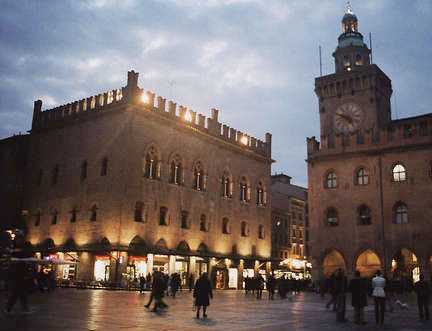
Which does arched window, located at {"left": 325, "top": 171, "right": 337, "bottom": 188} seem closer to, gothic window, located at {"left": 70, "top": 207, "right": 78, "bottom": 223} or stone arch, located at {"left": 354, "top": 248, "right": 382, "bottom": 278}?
stone arch, located at {"left": 354, "top": 248, "right": 382, "bottom": 278}

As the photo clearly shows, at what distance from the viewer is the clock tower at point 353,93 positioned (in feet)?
134

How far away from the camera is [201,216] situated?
36.2 m

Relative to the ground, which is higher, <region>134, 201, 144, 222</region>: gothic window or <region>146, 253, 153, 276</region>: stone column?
<region>134, 201, 144, 222</region>: gothic window

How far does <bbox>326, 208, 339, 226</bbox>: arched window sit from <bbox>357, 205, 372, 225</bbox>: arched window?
1878mm

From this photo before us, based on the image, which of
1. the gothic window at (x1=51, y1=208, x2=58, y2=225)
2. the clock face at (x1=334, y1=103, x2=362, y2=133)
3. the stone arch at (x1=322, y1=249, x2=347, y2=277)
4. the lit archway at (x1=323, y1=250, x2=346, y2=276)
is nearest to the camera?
the gothic window at (x1=51, y1=208, x2=58, y2=225)

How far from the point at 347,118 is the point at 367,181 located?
653 centimetres

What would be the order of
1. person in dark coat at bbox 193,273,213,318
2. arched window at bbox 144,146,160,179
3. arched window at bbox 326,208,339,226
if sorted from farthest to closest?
arched window at bbox 326,208,339,226
arched window at bbox 144,146,160,179
person in dark coat at bbox 193,273,213,318

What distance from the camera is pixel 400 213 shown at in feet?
119

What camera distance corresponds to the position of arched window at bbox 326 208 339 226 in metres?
39.0

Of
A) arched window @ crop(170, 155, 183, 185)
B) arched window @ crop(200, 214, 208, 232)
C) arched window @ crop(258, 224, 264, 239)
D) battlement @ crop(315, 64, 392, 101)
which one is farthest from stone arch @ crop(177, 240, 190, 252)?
battlement @ crop(315, 64, 392, 101)

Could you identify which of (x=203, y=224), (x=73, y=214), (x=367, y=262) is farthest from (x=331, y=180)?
(x=73, y=214)

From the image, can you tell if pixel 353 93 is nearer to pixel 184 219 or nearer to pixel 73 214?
pixel 184 219

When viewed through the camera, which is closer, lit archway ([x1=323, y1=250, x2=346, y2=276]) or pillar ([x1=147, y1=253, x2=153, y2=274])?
pillar ([x1=147, y1=253, x2=153, y2=274])

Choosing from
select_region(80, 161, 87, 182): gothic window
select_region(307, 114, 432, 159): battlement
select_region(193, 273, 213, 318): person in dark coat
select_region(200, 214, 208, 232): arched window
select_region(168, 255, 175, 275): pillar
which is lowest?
select_region(193, 273, 213, 318): person in dark coat
